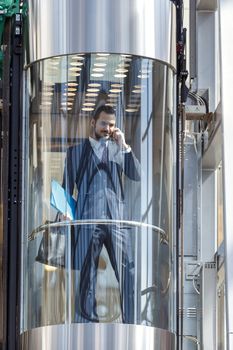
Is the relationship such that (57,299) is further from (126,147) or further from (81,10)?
(81,10)

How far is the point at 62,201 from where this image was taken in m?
16.6

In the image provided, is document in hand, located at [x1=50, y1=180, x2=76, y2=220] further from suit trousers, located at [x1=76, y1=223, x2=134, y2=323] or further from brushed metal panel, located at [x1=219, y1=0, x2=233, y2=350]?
brushed metal panel, located at [x1=219, y1=0, x2=233, y2=350]

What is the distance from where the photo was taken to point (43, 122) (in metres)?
17.0

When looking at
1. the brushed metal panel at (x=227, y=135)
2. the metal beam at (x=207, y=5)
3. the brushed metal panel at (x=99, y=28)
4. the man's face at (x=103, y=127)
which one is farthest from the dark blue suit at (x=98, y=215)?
the metal beam at (x=207, y=5)

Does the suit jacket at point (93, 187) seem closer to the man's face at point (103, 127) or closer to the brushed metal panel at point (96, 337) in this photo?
the man's face at point (103, 127)

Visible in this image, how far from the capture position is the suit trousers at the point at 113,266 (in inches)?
638

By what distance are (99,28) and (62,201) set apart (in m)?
2.27

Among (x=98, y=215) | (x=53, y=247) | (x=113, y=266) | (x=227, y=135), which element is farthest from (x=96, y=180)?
(x=227, y=135)

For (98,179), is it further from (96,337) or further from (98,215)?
(96,337)

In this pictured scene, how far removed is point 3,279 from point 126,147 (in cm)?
231

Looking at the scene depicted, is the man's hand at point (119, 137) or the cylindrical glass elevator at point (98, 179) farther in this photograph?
the man's hand at point (119, 137)

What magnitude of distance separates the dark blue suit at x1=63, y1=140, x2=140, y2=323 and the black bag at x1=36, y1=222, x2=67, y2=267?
0.17 meters

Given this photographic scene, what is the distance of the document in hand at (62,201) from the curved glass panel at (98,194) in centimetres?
1

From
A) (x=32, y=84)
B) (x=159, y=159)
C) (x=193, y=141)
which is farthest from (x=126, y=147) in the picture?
(x=193, y=141)
